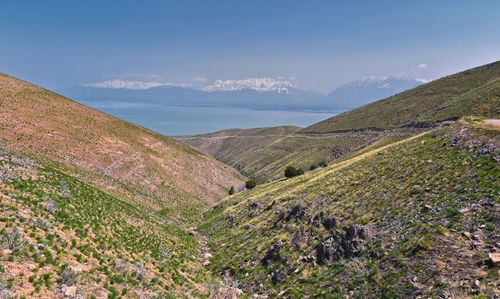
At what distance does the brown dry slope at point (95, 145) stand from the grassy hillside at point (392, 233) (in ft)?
91.9

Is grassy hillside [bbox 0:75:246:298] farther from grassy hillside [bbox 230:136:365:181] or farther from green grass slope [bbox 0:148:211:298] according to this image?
grassy hillside [bbox 230:136:365:181]

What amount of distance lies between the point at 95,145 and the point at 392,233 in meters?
51.8

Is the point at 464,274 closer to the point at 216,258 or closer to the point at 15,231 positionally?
the point at 216,258

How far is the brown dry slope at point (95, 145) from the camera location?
1555 inches

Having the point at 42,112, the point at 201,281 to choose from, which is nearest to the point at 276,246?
the point at 201,281

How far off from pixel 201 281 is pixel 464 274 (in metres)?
16.0

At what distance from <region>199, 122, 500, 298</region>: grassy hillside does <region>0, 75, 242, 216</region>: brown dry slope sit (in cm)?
2800

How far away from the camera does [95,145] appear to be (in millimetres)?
47469

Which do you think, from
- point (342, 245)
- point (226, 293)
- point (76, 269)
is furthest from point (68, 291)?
point (342, 245)

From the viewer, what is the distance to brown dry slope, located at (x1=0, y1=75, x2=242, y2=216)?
39.5 metres

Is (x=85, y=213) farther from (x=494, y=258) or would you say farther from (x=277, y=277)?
(x=494, y=258)

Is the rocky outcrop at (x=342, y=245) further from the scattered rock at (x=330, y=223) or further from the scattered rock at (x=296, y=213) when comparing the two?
the scattered rock at (x=296, y=213)

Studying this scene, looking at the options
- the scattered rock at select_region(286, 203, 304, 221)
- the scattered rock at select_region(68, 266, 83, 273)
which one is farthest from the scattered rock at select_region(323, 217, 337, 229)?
the scattered rock at select_region(68, 266, 83, 273)

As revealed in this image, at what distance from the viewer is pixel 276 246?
19547 mm
